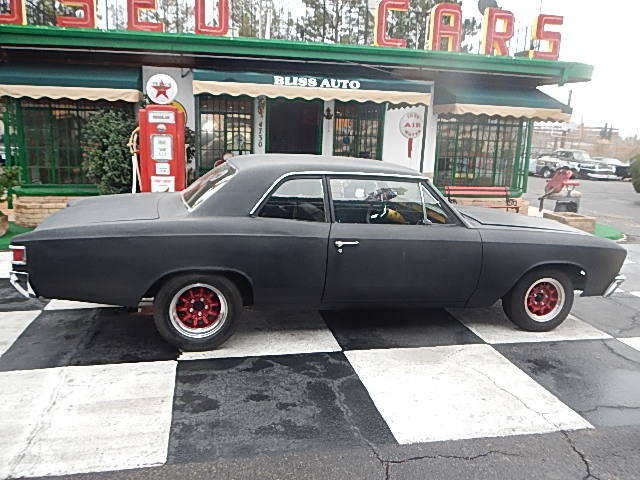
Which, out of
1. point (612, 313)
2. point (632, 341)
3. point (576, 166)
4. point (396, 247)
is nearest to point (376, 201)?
point (396, 247)

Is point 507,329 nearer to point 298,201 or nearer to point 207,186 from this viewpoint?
point 298,201

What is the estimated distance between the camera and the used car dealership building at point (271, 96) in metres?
8.98

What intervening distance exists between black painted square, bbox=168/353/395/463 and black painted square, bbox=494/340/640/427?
1.52m

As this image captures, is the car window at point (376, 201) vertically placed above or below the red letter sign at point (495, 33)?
below

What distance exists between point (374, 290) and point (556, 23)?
9.64 metres

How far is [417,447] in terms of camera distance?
3117mm

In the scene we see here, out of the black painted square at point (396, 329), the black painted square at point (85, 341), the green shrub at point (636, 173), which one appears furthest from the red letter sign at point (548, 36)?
the black painted square at point (85, 341)

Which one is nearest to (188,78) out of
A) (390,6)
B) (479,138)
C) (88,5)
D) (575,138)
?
(88,5)

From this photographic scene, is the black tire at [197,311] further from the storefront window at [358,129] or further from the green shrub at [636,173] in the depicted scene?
the green shrub at [636,173]

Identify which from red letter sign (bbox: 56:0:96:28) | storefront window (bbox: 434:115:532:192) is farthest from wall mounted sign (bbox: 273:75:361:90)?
red letter sign (bbox: 56:0:96:28)

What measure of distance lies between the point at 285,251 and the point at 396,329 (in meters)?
1.45

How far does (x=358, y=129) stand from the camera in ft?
38.0

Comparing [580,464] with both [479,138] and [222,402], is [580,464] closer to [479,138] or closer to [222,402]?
[222,402]

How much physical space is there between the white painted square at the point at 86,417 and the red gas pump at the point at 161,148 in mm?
4627
